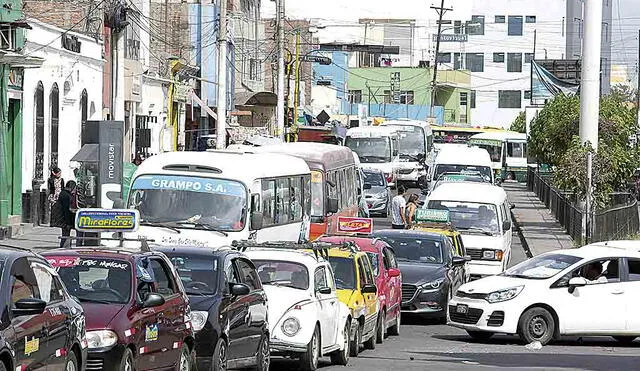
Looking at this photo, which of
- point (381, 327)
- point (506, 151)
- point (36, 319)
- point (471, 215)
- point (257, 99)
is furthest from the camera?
point (506, 151)

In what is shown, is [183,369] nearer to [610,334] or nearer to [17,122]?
[610,334]

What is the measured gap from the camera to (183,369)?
46.7 ft

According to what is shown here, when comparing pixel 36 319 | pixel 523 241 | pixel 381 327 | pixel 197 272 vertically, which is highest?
pixel 36 319

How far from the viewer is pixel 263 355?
1619 centimetres

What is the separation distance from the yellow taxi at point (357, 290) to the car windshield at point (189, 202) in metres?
2.62

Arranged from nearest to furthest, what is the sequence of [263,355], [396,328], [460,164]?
[263,355], [396,328], [460,164]

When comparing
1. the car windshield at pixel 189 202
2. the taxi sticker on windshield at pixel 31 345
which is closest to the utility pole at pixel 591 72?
the car windshield at pixel 189 202

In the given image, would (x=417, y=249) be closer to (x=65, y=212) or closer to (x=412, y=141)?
(x=65, y=212)

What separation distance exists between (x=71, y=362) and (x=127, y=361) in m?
0.97

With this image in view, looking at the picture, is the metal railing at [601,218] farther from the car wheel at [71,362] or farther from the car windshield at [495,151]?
the car wheel at [71,362]

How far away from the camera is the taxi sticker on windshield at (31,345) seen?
10633mm

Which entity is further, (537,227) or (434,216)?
(537,227)

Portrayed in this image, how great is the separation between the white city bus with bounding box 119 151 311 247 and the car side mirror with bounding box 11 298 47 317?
10.7 metres

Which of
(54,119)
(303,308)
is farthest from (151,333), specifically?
(54,119)
